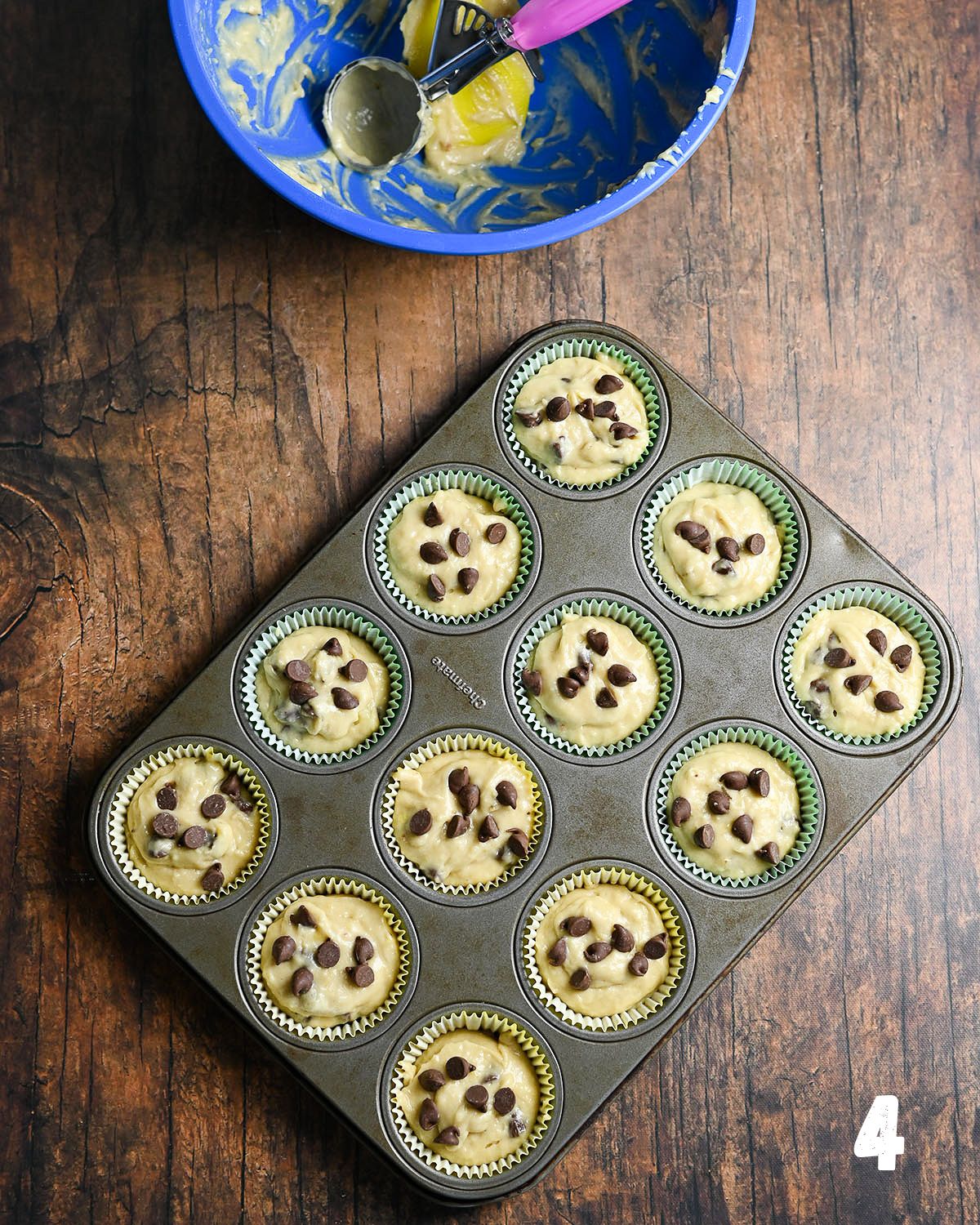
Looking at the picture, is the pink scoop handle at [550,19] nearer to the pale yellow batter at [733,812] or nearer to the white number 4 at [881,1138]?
the pale yellow batter at [733,812]

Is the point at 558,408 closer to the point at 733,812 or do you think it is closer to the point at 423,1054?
the point at 733,812

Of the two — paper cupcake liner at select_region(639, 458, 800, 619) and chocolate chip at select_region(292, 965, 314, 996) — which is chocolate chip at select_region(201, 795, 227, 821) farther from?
paper cupcake liner at select_region(639, 458, 800, 619)

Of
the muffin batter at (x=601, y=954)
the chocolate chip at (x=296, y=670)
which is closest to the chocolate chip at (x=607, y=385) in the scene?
the chocolate chip at (x=296, y=670)

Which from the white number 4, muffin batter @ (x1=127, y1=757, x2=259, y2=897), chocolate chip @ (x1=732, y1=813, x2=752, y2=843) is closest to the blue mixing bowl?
muffin batter @ (x1=127, y1=757, x2=259, y2=897)

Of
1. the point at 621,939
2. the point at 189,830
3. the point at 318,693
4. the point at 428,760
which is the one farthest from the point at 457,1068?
the point at 318,693

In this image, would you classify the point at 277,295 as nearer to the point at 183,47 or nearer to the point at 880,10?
the point at 183,47

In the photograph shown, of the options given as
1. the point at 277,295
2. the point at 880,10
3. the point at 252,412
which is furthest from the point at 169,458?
the point at 880,10
